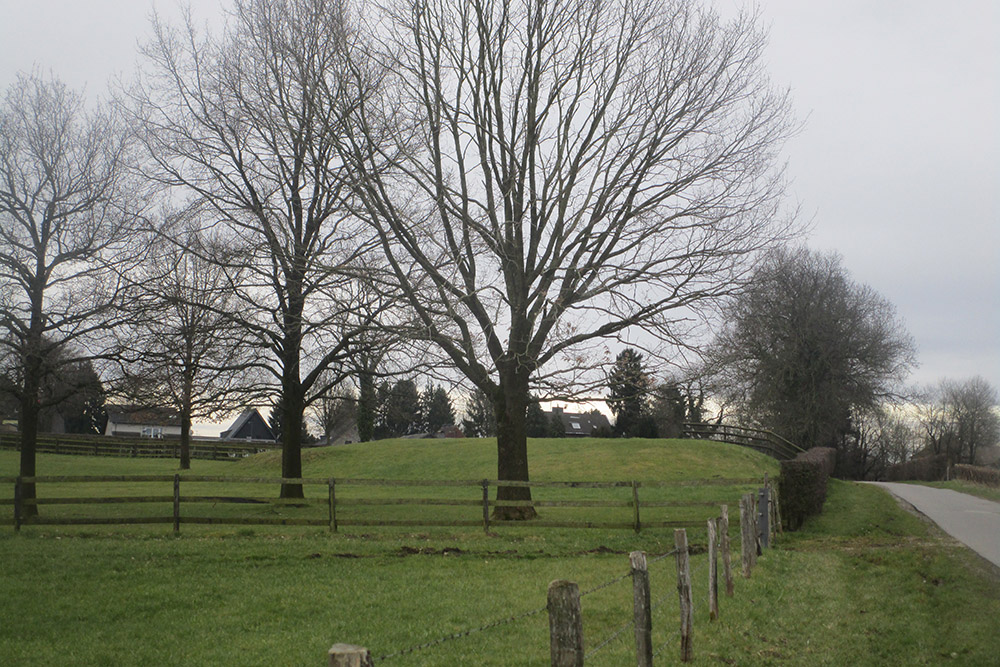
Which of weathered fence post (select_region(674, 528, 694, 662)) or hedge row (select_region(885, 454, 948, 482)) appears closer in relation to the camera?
weathered fence post (select_region(674, 528, 694, 662))

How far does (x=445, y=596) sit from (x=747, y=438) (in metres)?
36.0

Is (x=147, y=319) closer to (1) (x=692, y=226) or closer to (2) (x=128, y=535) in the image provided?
(2) (x=128, y=535)

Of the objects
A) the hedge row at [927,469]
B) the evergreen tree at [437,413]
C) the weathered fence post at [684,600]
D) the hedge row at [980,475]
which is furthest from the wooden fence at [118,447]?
the weathered fence post at [684,600]

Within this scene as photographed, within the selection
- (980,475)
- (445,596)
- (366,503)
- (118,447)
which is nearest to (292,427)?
(366,503)

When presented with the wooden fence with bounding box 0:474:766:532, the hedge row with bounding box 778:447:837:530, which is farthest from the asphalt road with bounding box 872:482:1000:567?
the wooden fence with bounding box 0:474:766:532

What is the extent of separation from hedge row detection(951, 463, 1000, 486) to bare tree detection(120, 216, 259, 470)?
1150 inches

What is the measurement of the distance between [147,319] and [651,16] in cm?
1495

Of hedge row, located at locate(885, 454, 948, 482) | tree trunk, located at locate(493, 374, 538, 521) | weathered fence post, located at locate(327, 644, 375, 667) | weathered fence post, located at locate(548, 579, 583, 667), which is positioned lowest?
hedge row, located at locate(885, 454, 948, 482)

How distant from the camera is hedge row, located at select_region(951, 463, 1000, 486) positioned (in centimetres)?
3358

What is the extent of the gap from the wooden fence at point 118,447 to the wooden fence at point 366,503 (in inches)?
841

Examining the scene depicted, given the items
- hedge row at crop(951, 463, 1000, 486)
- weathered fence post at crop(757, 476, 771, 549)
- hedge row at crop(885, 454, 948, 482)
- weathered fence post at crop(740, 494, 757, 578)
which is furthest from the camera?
hedge row at crop(885, 454, 948, 482)

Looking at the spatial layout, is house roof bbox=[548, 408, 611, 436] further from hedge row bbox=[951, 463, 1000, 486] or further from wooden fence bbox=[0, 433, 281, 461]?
hedge row bbox=[951, 463, 1000, 486]

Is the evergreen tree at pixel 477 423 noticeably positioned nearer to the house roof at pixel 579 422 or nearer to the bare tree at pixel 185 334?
the house roof at pixel 579 422

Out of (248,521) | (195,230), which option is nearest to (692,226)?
(248,521)
